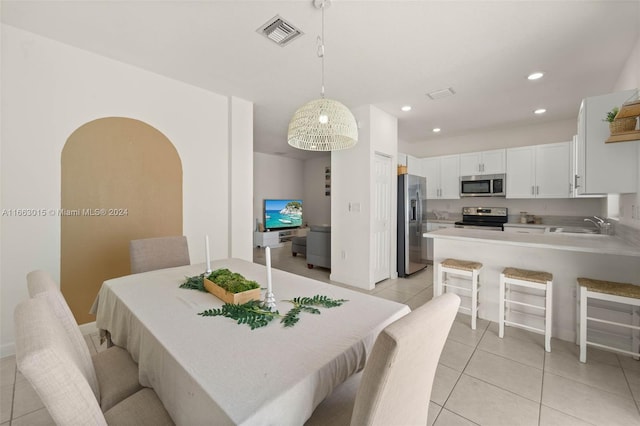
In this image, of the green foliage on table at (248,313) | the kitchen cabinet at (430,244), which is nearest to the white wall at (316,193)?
the kitchen cabinet at (430,244)

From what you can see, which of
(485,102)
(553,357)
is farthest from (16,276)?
(485,102)

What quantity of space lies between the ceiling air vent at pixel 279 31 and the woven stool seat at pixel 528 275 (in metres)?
2.85

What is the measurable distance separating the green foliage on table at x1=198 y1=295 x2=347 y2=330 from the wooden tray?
3 centimetres

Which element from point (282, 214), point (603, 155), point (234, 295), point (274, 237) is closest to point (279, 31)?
point (234, 295)

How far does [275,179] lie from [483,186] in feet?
17.3

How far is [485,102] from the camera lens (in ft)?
12.3

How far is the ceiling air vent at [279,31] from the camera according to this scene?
2098 mm

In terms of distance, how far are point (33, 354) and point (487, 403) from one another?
2193mm

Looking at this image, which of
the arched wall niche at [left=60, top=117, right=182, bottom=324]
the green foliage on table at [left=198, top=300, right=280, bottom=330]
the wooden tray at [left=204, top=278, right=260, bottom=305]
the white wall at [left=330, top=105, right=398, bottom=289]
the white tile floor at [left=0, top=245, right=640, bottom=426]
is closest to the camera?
the green foliage on table at [left=198, top=300, right=280, bottom=330]

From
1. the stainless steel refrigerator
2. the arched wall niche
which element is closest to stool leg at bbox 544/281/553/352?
the stainless steel refrigerator

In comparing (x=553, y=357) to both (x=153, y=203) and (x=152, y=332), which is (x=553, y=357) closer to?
(x=152, y=332)

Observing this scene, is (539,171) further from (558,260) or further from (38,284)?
(38,284)

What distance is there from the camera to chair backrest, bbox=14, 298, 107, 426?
608 millimetres

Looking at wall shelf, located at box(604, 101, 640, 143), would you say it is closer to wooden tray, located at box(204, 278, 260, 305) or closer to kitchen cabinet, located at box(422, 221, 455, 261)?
wooden tray, located at box(204, 278, 260, 305)
